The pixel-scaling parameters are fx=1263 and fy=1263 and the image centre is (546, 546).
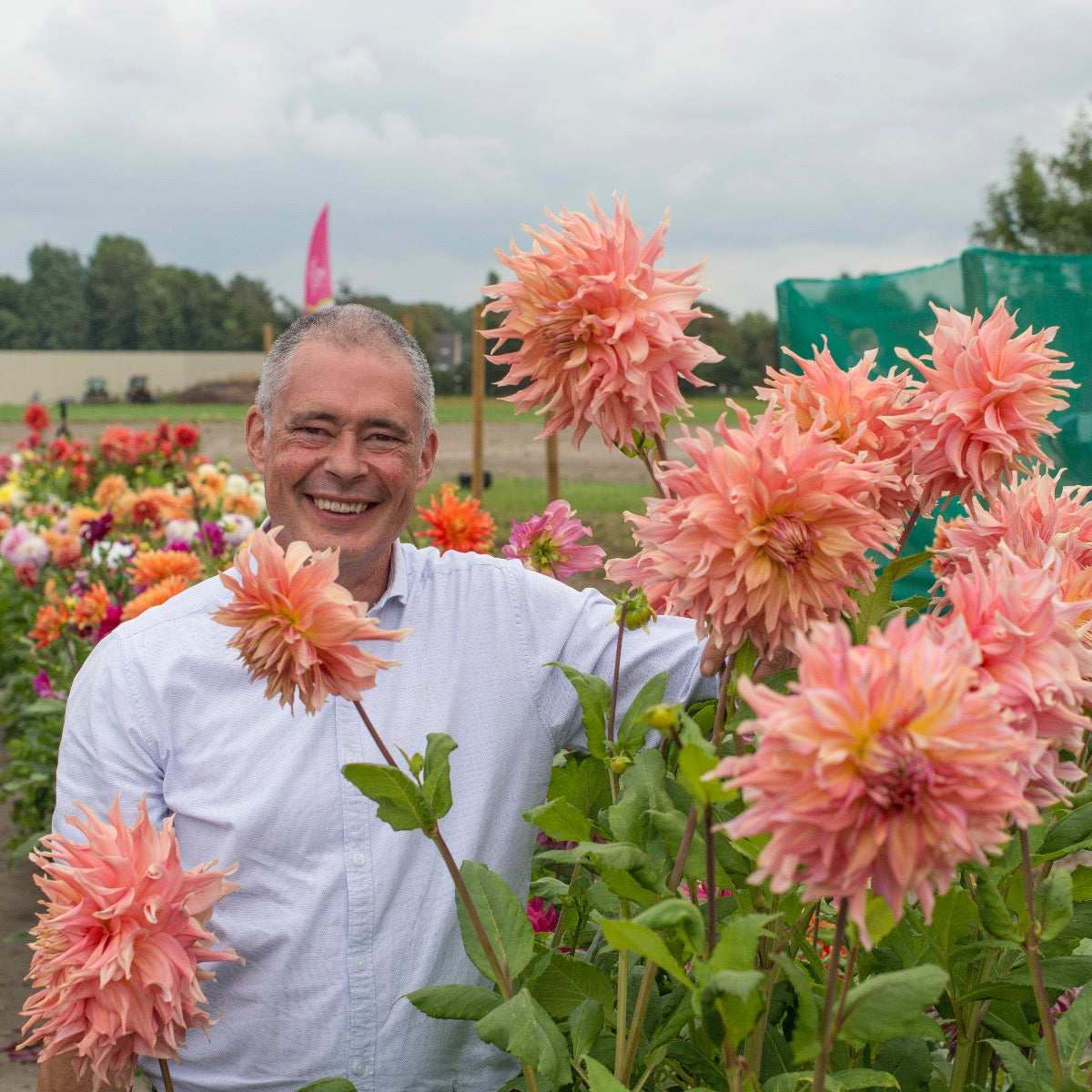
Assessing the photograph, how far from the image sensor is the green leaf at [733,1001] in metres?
0.83

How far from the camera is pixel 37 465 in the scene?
841 cm

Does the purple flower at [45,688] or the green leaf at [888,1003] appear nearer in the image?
the green leaf at [888,1003]

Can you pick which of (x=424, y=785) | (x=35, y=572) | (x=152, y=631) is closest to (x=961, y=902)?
(x=424, y=785)

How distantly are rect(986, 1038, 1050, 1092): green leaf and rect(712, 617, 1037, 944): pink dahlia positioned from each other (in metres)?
0.55

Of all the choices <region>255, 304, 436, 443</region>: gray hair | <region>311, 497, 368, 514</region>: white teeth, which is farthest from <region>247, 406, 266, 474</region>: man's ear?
<region>311, 497, 368, 514</region>: white teeth

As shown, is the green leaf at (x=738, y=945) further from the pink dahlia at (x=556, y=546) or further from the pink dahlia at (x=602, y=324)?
the pink dahlia at (x=556, y=546)

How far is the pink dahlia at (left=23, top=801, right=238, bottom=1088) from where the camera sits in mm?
1164

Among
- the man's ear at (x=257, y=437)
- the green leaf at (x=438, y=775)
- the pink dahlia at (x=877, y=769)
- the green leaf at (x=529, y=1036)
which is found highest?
the man's ear at (x=257, y=437)

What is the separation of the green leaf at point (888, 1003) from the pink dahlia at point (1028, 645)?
0.52ft

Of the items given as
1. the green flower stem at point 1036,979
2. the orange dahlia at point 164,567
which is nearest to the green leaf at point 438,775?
the green flower stem at point 1036,979

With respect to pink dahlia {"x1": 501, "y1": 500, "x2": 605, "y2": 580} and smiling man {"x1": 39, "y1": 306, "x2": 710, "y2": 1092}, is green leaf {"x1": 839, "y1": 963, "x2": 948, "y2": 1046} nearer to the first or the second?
smiling man {"x1": 39, "y1": 306, "x2": 710, "y2": 1092}

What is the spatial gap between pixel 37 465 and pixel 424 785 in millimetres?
8009

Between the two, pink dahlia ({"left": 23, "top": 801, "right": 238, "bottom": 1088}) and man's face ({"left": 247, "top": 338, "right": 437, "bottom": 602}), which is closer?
pink dahlia ({"left": 23, "top": 801, "right": 238, "bottom": 1088})

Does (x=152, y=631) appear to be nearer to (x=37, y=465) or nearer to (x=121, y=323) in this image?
(x=37, y=465)
